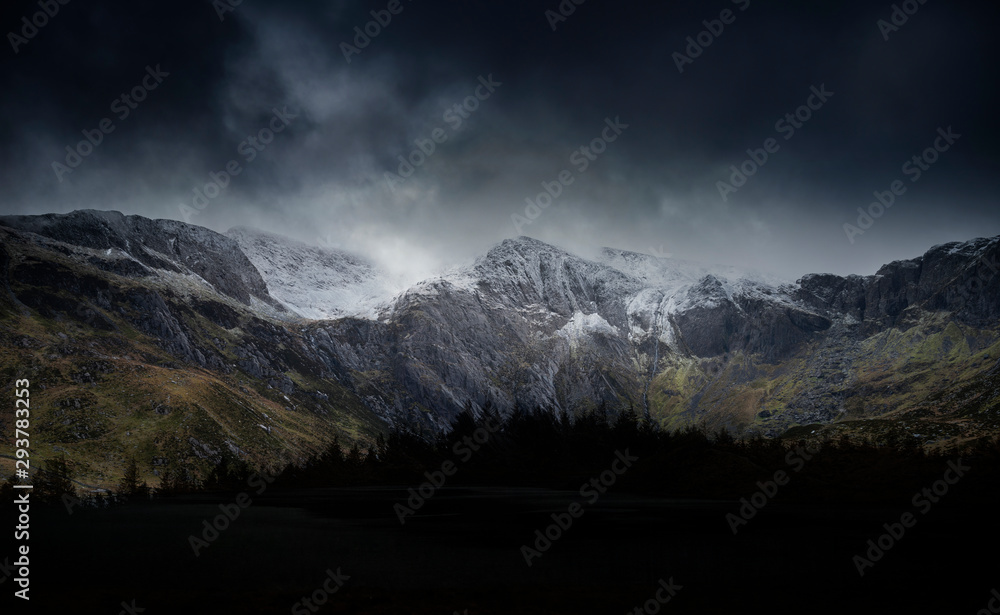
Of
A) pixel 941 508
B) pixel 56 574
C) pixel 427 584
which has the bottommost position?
pixel 941 508

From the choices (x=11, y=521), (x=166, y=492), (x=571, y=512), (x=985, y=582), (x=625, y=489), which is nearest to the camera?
(x=985, y=582)

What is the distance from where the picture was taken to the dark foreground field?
36.1 metres

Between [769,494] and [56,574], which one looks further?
[769,494]

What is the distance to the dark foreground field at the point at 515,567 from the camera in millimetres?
36125

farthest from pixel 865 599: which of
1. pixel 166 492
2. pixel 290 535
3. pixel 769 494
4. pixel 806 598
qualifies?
pixel 166 492

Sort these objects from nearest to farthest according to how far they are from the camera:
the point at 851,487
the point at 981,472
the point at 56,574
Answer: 1. the point at 56,574
2. the point at 981,472
3. the point at 851,487

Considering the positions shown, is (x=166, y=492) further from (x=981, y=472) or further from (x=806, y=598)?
(x=981, y=472)

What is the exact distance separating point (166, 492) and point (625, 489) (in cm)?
→ 15589

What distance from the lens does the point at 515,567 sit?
4747cm

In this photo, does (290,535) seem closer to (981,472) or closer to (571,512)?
(571,512)

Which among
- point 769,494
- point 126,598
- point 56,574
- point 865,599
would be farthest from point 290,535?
point 769,494

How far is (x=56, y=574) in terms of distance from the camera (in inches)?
1788

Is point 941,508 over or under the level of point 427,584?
under

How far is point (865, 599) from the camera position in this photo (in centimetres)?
3672
